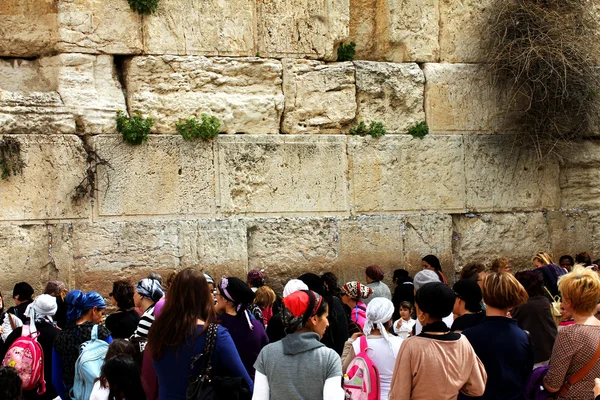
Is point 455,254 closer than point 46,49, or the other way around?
point 46,49

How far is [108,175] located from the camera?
9.10 metres

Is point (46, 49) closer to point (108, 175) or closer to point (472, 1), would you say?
point (108, 175)


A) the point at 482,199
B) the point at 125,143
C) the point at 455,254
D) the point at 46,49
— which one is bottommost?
the point at 455,254

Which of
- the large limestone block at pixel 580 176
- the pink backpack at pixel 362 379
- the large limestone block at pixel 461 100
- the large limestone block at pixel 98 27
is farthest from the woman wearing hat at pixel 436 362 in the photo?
the large limestone block at pixel 580 176

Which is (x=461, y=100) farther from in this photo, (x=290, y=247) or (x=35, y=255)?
(x=35, y=255)

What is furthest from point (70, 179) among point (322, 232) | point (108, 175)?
point (322, 232)

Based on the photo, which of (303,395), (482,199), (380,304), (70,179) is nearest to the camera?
(303,395)

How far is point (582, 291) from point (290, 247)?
5.21m

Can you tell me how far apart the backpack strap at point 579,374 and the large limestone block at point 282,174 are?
5390mm

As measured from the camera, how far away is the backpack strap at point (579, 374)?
178 inches

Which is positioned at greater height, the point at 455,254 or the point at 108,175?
the point at 108,175

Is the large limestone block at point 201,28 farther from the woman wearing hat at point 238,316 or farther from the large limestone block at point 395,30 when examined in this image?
the woman wearing hat at point 238,316

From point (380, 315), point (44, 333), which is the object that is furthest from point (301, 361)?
point (44, 333)

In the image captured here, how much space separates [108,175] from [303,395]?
18.1 feet
